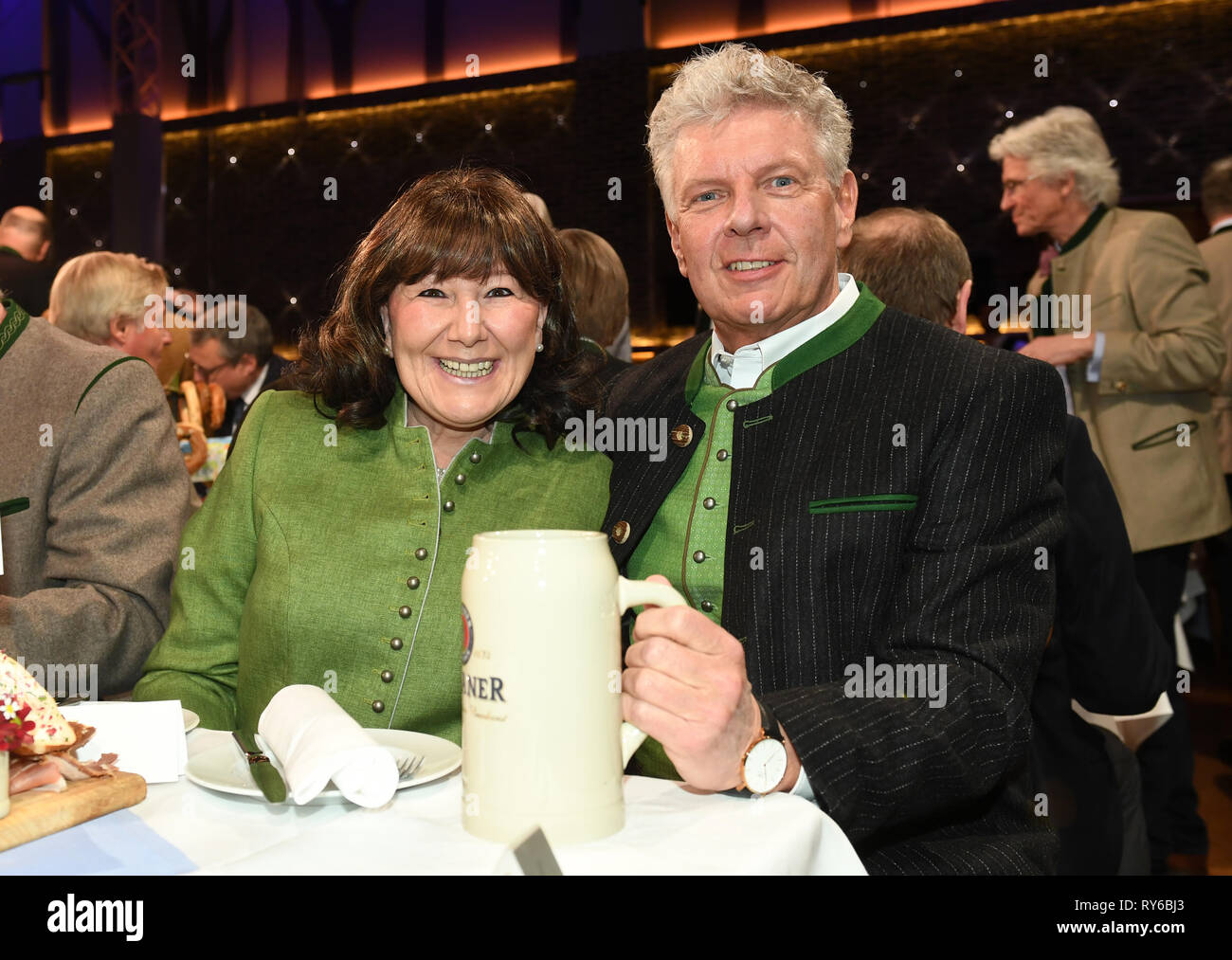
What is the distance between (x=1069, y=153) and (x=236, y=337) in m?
3.65

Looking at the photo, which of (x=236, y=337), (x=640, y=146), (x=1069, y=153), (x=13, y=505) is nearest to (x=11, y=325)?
(x=13, y=505)

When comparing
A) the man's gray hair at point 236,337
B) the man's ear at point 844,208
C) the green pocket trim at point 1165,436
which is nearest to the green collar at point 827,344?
the man's ear at point 844,208

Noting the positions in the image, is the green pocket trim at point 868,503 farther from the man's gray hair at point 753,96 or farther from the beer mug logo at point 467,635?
the beer mug logo at point 467,635

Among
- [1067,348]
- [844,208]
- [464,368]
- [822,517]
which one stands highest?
[844,208]

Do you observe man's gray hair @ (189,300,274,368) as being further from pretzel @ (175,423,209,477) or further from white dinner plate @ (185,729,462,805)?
white dinner plate @ (185,729,462,805)

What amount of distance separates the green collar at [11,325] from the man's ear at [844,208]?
1.39m

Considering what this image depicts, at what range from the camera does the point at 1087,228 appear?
12.3ft

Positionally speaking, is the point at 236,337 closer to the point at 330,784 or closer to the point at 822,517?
the point at 822,517

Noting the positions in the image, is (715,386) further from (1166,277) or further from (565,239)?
(1166,277)

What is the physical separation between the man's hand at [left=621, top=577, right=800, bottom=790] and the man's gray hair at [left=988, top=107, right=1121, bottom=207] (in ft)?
10.7

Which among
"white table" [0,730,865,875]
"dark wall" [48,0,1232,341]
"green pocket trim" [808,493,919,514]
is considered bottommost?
"white table" [0,730,865,875]

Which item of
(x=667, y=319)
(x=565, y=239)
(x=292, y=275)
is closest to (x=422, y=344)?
(x=565, y=239)

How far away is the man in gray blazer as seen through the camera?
5.95 feet

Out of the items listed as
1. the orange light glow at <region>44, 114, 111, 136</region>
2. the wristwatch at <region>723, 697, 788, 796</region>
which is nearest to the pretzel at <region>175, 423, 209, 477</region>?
the wristwatch at <region>723, 697, 788, 796</region>
